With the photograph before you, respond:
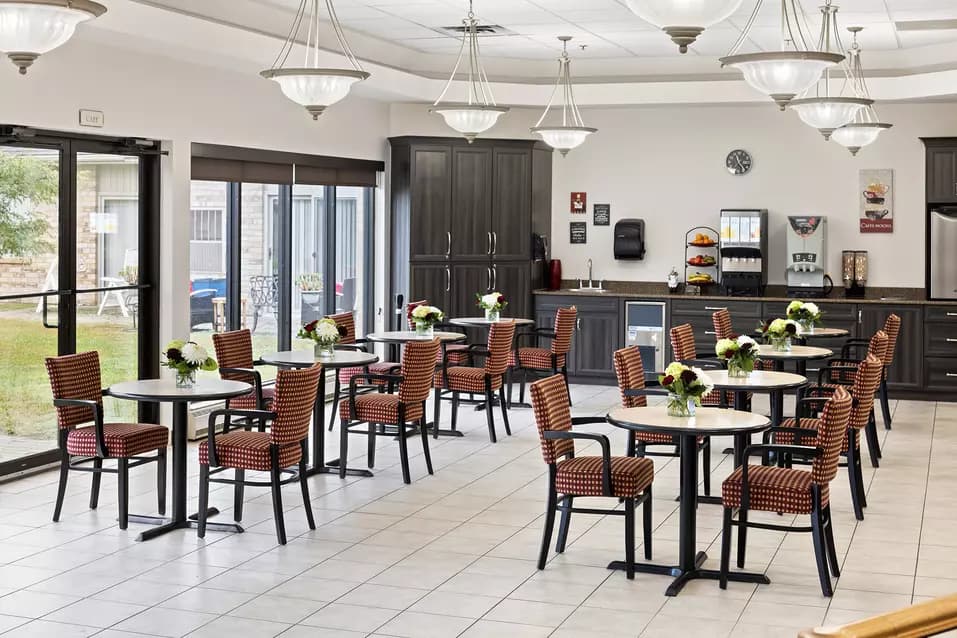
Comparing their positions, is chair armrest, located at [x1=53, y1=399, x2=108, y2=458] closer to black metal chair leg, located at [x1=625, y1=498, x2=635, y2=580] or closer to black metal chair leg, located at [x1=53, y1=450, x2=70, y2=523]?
black metal chair leg, located at [x1=53, y1=450, x2=70, y2=523]

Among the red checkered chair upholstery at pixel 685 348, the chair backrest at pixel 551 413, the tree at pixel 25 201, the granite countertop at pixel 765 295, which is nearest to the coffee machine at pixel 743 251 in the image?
the granite countertop at pixel 765 295

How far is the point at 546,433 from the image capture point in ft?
17.6

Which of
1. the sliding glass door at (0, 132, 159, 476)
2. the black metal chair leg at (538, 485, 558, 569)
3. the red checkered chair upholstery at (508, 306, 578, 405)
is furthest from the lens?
the red checkered chair upholstery at (508, 306, 578, 405)

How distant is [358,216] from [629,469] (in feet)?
21.6

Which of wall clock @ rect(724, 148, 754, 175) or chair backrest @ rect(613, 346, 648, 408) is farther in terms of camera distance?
wall clock @ rect(724, 148, 754, 175)

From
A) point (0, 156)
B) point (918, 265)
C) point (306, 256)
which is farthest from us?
point (918, 265)

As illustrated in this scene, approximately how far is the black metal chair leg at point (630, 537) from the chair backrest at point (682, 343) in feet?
10.5

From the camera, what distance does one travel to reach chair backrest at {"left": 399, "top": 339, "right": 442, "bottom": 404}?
7242 mm

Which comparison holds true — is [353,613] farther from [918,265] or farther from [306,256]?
[918,265]

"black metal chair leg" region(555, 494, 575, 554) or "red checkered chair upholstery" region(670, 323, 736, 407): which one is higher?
"red checkered chair upholstery" region(670, 323, 736, 407)

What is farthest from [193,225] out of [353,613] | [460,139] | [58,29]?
[353,613]

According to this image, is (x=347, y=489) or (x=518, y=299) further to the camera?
(x=518, y=299)

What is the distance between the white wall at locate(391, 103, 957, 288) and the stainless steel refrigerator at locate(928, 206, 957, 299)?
22cm

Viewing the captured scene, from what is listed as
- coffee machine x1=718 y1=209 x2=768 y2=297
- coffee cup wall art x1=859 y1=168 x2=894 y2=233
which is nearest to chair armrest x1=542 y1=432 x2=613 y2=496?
coffee machine x1=718 y1=209 x2=768 y2=297
